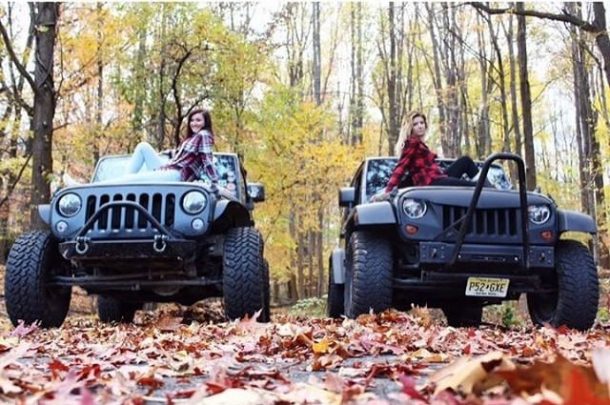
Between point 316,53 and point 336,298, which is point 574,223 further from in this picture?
point 316,53

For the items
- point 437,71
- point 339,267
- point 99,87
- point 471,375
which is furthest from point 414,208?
point 437,71

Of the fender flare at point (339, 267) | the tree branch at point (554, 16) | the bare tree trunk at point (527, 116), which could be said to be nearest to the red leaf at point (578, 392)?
the fender flare at point (339, 267)

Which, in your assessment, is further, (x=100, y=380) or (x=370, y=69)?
(x=370, y=69)

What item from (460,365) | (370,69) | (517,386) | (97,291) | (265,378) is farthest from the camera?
(370,69)

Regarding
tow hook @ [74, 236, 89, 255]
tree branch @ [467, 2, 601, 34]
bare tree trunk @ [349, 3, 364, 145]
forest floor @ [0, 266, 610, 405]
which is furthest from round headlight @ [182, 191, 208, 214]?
bare tree trunk @ [349, 3, 364, 145]

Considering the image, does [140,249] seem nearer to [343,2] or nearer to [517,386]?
[517,386]

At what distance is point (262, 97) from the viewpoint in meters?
18.8

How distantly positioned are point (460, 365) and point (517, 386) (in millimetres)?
162

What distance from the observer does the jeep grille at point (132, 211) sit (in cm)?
518

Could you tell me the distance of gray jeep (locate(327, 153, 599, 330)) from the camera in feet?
17.1

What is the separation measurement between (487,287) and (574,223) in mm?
815

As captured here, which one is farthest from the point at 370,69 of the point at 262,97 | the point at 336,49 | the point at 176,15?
the point at 176,15

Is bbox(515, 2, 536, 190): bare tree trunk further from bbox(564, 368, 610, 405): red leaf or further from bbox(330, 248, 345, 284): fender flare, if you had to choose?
bbox(564, 368, 610, 405): red leaf

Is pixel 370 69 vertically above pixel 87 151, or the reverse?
pixel 370 69
